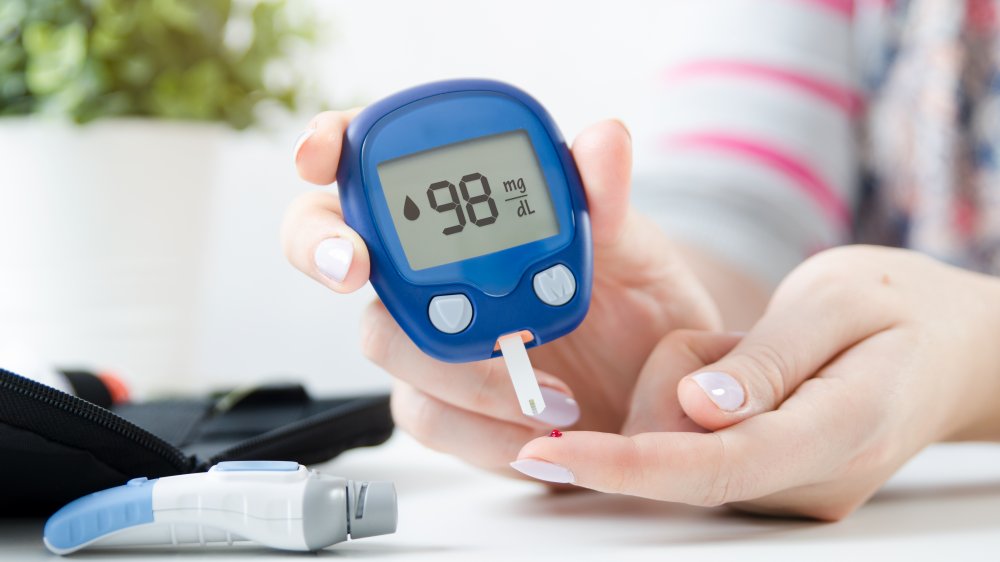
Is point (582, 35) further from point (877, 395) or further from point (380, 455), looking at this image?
point (877, 395)

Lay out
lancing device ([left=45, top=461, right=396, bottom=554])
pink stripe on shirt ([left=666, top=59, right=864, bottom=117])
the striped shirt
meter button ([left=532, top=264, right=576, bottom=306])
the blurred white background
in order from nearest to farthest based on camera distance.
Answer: lancing device ([left=45, top=461, right=396, bottom=554]) < meter button ([left=532, top=264, right=576, bottom=306]) < the striped shirt < pink stripe on shirt ([left=666, top=59, right=864, bottom=117]) < the blurred white background

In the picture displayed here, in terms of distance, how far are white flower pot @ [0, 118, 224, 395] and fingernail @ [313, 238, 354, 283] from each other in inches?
33.4

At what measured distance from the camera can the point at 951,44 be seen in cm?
139

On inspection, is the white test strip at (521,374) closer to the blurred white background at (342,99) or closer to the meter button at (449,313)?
the meter button at (449,313)

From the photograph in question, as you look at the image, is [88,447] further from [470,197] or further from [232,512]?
[470,197]

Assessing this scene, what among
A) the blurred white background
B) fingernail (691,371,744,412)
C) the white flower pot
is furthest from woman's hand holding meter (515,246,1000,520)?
the blurred white background

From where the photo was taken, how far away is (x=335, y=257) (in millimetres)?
643

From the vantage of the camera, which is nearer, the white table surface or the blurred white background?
the white table surface

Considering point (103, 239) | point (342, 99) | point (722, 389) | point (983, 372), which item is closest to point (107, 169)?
point (103, 239)

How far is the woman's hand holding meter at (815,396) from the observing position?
24.2 inches

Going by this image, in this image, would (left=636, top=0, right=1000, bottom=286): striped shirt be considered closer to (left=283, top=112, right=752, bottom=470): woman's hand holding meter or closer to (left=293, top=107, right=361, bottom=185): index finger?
(left=283, top=112, right=752, bottom=470): woman's hand holding meter

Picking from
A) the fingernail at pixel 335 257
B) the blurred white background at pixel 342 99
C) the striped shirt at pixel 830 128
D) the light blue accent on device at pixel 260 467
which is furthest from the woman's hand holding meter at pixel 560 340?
the blurred white background at pixel 342 99

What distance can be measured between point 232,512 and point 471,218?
0.26 m

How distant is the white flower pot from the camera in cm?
134
